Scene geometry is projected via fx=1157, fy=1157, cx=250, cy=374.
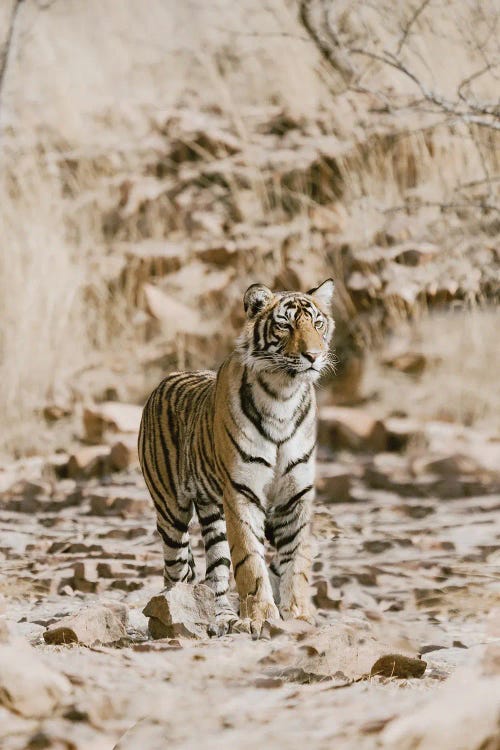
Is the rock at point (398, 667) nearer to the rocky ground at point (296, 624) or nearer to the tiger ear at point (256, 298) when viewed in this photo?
the rocky ground at point (296, 624)

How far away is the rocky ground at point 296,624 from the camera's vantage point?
8.20 feet

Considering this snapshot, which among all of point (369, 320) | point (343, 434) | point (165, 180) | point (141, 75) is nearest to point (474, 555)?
point (343, 434)

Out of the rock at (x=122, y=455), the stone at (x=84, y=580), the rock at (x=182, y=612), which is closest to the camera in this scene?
the rock at (x=182, y=612)

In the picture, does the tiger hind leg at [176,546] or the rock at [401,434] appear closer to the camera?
the tiger hind leg at [176,546]

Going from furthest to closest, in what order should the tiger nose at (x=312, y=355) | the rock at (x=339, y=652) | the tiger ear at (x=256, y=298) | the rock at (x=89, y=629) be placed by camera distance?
the tiger ear at (x=256, y=298)
the tiger nose at (x=312, y=355)
the rock at (x=89, y=629)
the rock at (x=339, y=652)

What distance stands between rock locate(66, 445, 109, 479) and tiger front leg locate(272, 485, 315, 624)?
389cm

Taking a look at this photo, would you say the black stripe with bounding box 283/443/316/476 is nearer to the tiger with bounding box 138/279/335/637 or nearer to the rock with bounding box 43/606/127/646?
the tiger with bounding box 138/279/335/637

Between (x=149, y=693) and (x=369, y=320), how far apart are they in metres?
6.37

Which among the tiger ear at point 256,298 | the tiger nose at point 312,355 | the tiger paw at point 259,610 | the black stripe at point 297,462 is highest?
the tiger ear at point 256,298

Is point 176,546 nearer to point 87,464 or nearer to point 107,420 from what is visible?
point 87,464

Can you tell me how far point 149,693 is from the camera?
9.39ft

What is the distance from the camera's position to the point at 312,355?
13.8 feet

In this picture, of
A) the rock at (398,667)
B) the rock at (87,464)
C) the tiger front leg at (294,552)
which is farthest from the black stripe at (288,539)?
the rock at (87,464)

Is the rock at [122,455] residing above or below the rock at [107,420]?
below
